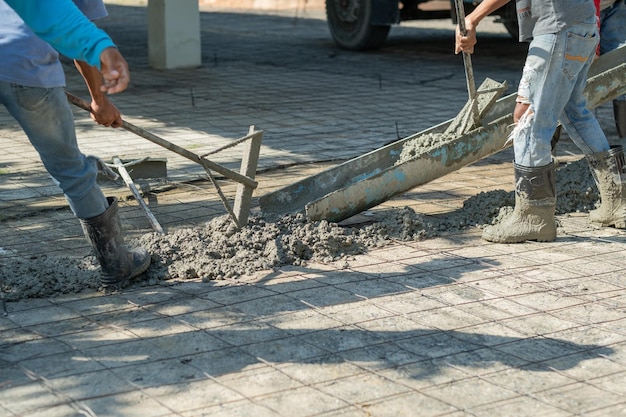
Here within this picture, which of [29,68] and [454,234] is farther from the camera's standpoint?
[454,234]

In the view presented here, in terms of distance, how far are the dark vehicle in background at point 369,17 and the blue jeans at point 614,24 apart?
6231 millimetres

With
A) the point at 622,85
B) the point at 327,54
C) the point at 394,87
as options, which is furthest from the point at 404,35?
the point at 622,85

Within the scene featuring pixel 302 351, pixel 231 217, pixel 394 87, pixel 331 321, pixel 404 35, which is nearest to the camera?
pixel 302 351

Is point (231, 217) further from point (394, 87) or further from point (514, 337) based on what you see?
point (394, 87)

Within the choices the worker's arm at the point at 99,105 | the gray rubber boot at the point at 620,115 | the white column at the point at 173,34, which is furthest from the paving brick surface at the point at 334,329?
the white column at the point at 173,34

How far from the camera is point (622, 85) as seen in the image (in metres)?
5.54

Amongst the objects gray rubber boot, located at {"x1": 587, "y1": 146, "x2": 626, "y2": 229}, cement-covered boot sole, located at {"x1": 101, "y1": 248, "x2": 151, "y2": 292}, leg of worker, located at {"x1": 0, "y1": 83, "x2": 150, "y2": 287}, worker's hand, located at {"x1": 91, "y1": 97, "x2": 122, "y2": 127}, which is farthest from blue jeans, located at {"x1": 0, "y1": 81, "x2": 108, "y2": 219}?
gray rubber boot, located at {"x1": 587, "y1": 146, "x2": 626, "y2": 229}

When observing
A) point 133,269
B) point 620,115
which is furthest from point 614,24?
point 133,269

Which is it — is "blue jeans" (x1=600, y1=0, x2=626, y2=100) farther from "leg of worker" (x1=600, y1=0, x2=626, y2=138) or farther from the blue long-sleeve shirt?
the blue long-sleeve shirt

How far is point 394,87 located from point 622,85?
17.2ft

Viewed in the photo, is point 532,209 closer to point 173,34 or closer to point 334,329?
point 334,329

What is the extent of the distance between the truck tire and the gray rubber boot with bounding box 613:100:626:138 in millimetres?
6425

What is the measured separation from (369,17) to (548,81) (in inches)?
347

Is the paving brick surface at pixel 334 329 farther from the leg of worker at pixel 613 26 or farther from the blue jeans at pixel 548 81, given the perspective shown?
the leg of worker at pixel 613 26
